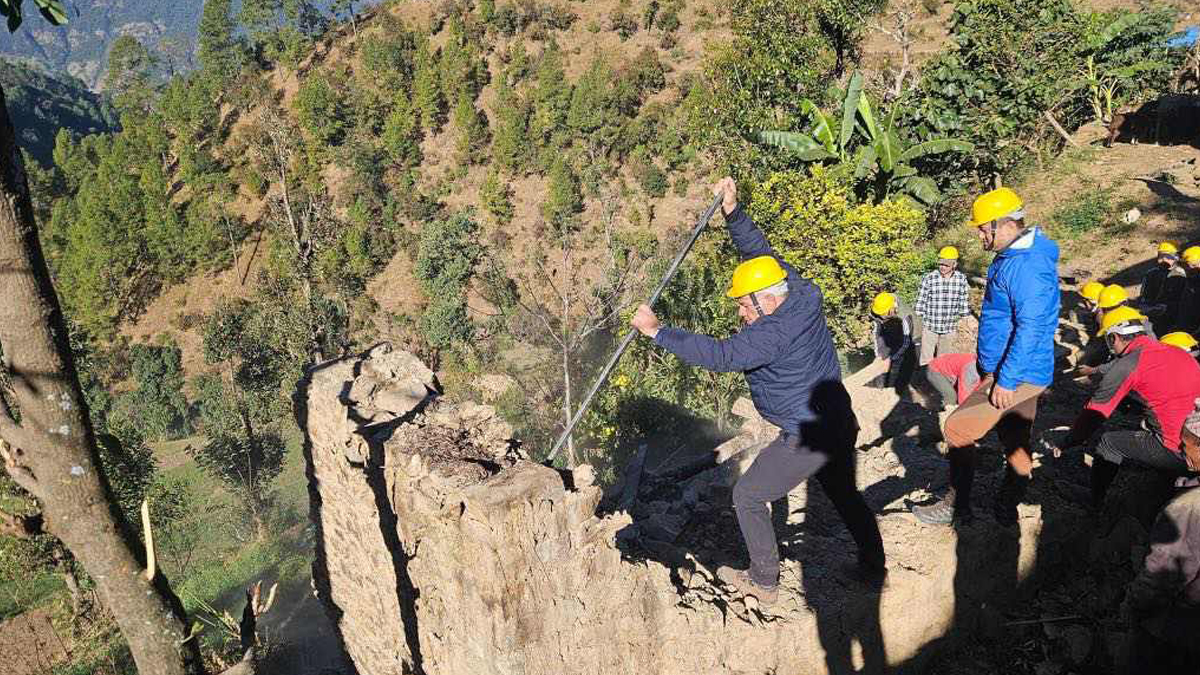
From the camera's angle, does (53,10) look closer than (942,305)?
Yes

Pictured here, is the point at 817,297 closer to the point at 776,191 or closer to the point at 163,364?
the point at 776,191

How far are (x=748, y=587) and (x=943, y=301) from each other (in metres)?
4.69

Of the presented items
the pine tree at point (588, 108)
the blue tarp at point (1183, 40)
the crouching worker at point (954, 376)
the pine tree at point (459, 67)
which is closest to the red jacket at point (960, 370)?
the crouching worker at point (954, 376)

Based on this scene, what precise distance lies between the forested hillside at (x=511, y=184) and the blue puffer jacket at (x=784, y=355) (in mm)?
5244

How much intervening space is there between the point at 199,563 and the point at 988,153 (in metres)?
24.2

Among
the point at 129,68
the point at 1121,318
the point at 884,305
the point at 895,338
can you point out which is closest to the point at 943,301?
the point at 884,305

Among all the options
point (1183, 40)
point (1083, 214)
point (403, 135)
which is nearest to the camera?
point (1083, 214)

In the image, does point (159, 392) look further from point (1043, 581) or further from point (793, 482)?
point (1043, 581)

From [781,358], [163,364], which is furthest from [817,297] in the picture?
[163,364]

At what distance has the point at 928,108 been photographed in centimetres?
1534

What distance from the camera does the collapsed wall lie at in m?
3.72

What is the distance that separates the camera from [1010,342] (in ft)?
13.2

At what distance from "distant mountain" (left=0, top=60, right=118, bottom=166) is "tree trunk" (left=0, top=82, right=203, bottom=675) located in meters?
103

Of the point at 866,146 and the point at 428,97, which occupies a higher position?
the point at 428,97
